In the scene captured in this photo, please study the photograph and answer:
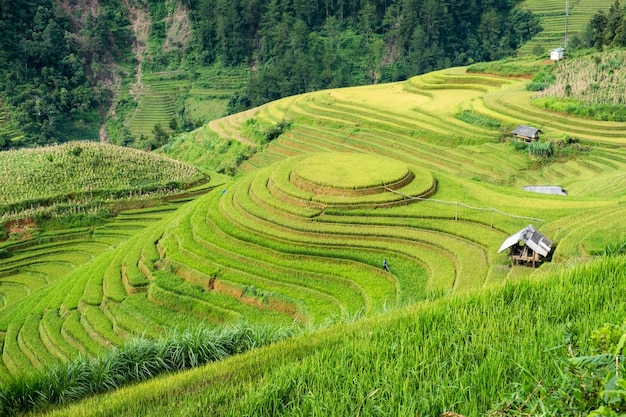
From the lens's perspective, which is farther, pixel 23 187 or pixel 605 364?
pixel 23 187

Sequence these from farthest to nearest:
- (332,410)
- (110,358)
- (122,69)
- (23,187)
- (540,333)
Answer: (122,69) < (23,187) < (110,358) < (540,333) < (332,410)

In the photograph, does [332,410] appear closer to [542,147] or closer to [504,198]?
[504,198]

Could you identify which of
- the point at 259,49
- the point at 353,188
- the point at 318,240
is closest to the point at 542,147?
the point at 353,188

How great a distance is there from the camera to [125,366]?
18.2 ft

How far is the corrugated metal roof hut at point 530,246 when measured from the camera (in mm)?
11680

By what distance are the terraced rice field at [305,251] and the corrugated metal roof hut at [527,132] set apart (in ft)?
9.43

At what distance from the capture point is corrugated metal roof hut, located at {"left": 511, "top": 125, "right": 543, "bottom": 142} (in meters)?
25.2

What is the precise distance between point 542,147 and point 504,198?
9731mm

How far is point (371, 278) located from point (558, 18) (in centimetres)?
6227

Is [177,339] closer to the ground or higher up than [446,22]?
closer to the ground

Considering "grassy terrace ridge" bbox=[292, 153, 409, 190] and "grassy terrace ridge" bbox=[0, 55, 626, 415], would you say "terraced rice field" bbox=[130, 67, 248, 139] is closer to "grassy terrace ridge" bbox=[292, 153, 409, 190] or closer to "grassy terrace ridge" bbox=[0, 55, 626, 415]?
"grassy terrace ridge" bbox=[0, 55, 626, 415]

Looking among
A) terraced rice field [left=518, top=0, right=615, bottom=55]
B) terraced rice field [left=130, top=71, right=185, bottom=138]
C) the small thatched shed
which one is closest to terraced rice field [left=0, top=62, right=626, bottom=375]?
the small thatched shed

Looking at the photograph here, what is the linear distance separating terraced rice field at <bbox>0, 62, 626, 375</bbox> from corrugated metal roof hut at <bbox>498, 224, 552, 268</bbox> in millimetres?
309

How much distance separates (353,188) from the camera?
1705 centimetres
